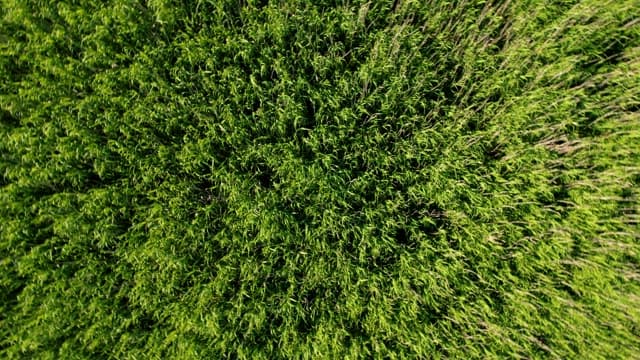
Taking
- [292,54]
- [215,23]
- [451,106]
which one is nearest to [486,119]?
[451,106]

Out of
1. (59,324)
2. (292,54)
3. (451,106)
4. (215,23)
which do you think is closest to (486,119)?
(451,106)

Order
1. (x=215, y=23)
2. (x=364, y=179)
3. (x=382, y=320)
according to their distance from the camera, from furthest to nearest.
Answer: (x=215, y=23)
(x=364, y=179)
(x=382, y=320)

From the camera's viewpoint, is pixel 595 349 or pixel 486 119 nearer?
pixel 595 349

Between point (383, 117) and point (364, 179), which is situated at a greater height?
point (383, 117)

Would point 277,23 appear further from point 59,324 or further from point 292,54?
point 59,324

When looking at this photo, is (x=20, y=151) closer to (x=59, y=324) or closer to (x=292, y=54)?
(x=59, y=324)

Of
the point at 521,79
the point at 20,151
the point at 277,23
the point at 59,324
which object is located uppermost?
the point at 277,23

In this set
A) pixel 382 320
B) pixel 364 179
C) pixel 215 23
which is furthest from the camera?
pixel 215 23
